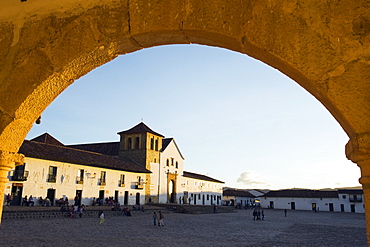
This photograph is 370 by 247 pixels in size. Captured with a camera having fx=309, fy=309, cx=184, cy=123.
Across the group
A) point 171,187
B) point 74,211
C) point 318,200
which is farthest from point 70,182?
point 318,200

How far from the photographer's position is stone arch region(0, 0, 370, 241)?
1.62 m

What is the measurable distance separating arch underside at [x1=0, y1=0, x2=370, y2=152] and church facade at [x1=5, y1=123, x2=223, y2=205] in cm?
2155

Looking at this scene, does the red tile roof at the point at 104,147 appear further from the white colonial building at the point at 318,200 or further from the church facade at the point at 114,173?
the white colonial building at the point at 318,200

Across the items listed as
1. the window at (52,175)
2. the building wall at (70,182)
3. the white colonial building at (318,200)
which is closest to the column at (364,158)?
the building wall at (70,182)

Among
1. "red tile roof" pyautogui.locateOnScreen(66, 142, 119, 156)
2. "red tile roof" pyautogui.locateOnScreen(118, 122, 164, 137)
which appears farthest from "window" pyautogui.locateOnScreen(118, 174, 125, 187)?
"red tile roof" pyautogui.locateOnScreen(66, 142, 119, 156)

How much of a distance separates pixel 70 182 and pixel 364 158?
2662 cm

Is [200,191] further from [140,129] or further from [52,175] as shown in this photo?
[52,175]

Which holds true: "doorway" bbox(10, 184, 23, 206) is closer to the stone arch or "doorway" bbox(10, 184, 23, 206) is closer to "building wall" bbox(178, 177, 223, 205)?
the stone arch

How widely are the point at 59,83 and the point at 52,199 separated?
24.8 metres

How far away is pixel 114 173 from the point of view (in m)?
30.6

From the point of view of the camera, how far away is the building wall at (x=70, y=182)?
888 inches

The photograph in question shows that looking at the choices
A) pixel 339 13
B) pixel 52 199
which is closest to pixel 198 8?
pixel 339 13

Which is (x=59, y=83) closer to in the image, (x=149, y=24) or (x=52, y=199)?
(x=149, y=24)

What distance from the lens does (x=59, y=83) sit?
2.18 metres
